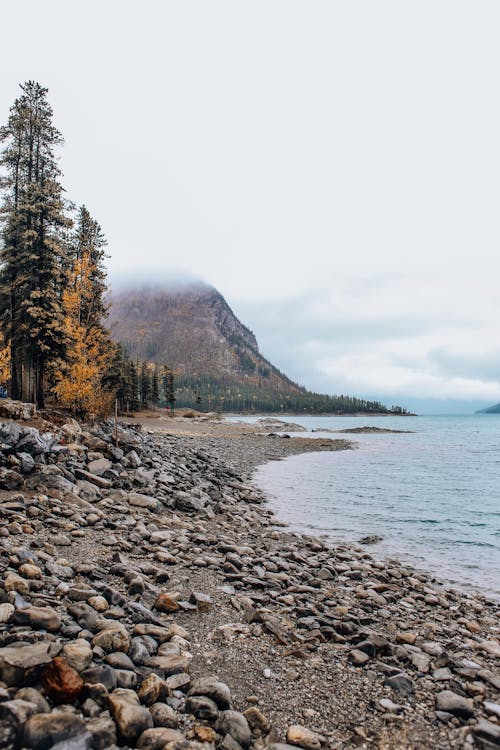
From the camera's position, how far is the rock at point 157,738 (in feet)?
10.6

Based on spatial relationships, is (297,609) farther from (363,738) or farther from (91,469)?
(91,469)

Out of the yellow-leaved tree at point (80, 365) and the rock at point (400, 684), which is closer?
the rock at point (400, 684)

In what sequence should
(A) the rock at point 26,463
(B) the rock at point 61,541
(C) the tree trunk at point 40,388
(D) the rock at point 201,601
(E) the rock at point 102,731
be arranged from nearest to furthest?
(E) the rock at point 102,731 → (D) the rock at point 201,601 → (B) the rock at point 61,541 → (A) the rock at point 26,463 → (C) the tree trunk at point 40,388

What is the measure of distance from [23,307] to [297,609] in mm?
25672

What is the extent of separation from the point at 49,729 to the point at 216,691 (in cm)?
161

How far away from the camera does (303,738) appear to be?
3727mm

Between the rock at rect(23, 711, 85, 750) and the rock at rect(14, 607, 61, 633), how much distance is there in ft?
4.83

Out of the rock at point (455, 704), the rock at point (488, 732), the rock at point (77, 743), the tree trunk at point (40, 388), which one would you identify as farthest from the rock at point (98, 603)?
the tree trunk at point (40, 388)

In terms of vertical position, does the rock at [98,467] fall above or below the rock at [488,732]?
above

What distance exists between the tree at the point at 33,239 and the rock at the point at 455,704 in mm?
24416

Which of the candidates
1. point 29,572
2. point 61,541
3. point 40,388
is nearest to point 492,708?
point 29,572

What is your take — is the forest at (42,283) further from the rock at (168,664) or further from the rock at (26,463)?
the rock at (168,664)

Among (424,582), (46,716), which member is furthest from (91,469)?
(46,716)

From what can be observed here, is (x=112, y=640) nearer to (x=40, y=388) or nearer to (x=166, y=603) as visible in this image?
(x=166, y=603)
